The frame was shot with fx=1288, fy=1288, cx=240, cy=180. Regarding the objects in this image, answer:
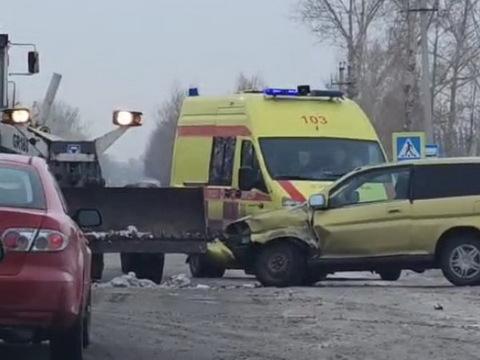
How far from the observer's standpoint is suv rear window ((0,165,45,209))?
27.9 ft

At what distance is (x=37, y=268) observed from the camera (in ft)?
26.7

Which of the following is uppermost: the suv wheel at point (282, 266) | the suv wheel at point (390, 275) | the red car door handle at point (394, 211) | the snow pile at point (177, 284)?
the red car door handle at point (394, 211)

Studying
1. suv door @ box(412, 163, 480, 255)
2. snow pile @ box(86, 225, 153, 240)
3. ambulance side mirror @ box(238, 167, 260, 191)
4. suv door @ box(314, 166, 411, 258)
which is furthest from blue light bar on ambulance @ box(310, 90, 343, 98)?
snow pile @ box(86, 225, 153, 240)

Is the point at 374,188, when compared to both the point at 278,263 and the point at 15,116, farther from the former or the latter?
the point at 15,116

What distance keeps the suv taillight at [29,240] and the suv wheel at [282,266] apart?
940 centimetres

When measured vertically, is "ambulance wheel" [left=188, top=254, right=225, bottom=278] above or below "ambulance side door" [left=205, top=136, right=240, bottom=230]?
below

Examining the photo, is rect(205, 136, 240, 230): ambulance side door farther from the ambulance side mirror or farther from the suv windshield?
the suv windshield

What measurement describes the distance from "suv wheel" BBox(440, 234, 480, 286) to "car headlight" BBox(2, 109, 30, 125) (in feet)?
19.1

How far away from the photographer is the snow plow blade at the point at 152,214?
1709 centimetres

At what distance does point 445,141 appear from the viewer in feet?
208

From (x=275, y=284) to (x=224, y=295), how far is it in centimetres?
214

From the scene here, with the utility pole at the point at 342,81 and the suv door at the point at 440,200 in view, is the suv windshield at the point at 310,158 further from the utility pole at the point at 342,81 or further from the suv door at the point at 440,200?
the utility pole at the point at 342,81

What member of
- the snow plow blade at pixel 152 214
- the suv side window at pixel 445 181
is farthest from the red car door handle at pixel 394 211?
the snow plow blade at pixel 152 214

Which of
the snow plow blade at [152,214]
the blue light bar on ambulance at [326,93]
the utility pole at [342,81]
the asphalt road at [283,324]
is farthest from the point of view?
the utility pole at [342,81]
